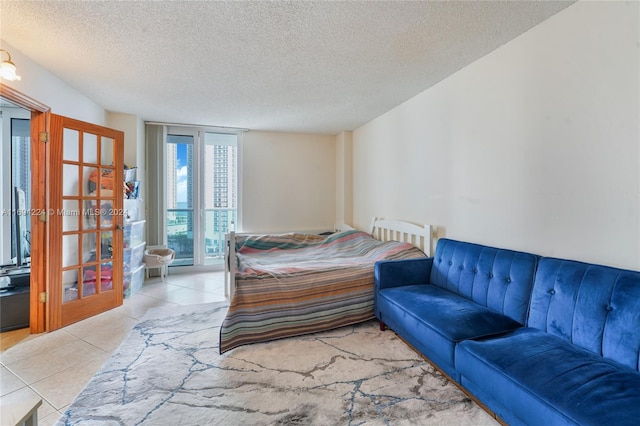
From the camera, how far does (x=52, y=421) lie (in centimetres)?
152

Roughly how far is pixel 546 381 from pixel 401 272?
4.66ft

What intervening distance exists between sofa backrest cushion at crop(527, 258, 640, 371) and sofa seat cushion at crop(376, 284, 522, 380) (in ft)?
0.77

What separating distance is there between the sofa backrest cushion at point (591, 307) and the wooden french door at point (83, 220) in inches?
153

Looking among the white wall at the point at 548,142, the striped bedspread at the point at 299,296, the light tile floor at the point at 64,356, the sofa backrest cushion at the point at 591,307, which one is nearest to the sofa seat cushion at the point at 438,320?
the sofa backrest cushion at the point at 591,307

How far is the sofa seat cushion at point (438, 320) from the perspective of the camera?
173 centimetres

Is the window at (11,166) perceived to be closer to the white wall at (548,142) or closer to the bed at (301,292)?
the bed at (301,292)

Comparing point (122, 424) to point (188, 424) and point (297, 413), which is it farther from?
point (297, 413)

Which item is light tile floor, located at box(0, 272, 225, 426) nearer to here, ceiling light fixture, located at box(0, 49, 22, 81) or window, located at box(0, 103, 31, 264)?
window, located at box(0, 103, 31, 264)

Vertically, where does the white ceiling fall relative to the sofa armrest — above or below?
above

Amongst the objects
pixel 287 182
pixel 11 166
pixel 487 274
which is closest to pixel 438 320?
pixel 487 274

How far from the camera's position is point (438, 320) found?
185 cm

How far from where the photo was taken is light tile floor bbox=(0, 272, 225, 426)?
5.77 ft

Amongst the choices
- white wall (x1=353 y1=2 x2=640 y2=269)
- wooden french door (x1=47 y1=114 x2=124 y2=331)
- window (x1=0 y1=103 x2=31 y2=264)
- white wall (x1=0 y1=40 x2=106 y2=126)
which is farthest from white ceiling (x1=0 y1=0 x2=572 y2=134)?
window (x1=0 y1=103 x2=31 y2=264)

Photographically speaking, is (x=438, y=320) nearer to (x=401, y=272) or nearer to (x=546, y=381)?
(x=546, y=381)
